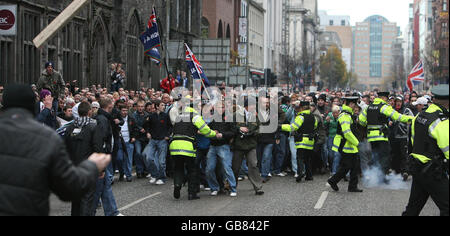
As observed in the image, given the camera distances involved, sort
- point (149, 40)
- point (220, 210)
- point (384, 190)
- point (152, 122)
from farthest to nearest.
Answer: point (149, 40)
point (152, 122)
point (384, 190)
point (220, 210)

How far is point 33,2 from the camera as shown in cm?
2470

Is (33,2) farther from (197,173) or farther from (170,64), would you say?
(170,64)

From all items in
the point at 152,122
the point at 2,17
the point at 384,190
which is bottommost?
the point at 384,190

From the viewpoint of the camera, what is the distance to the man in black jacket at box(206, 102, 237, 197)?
14.0m

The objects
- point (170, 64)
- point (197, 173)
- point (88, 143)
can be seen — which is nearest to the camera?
point (88, 143)

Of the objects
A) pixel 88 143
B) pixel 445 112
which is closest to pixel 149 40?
pixel 88 143

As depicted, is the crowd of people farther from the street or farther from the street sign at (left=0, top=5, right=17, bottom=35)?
the street sign at (left=0, top=5, right=17, bottom=35)

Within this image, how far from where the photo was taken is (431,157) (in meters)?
8.35

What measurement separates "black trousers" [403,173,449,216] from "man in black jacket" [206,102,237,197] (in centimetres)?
568

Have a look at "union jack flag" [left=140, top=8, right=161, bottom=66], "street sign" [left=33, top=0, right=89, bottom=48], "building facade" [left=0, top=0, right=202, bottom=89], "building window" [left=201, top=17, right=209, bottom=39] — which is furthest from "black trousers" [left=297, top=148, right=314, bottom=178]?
"building window" [left=201, top=17, right=209, bottom=39]

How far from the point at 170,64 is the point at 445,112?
38.0m

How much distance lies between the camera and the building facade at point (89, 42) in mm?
23641

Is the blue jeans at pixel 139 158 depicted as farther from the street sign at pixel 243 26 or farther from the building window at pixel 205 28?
the street sign at pixel 243 26

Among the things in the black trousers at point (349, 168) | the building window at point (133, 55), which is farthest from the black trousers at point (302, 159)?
the building window at point (133, 55)
